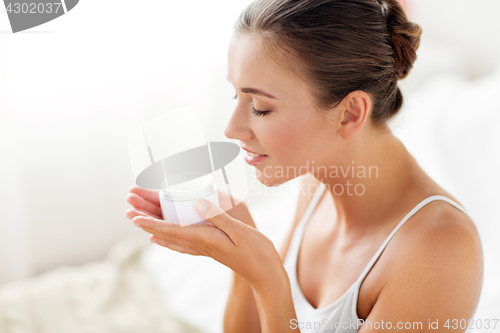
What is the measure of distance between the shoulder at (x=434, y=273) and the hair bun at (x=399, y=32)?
33 centimetres

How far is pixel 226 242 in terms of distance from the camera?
0.81 meters

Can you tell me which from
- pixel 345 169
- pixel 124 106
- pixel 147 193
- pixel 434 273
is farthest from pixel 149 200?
pixel 124 106

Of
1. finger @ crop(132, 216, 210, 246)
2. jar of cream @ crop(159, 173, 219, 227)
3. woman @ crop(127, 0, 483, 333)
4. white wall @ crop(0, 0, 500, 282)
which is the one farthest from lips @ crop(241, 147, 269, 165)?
white wall @ crop(0, 0, 500, 282)

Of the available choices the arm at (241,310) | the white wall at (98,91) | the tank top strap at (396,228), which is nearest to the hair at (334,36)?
the tank top strap at (396,228)

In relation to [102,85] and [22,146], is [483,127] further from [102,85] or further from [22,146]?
[22,146]

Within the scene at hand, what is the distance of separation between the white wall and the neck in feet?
3.25

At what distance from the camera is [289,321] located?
890 millimetres

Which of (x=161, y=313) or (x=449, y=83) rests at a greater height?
(x=449, y=83)

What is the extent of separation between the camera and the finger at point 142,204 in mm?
960

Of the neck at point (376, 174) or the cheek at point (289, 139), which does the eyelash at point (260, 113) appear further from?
the neck at point (376, 174)

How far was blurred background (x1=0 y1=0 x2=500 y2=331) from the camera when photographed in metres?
1.64

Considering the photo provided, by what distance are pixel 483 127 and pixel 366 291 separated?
0.99 metres

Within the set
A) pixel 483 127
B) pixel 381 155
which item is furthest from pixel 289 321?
pixel 483 127

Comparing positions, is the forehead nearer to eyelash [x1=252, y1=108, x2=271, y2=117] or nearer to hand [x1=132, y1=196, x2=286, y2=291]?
eyelash [x1=252, y1=108, x2=271, y2=117]
